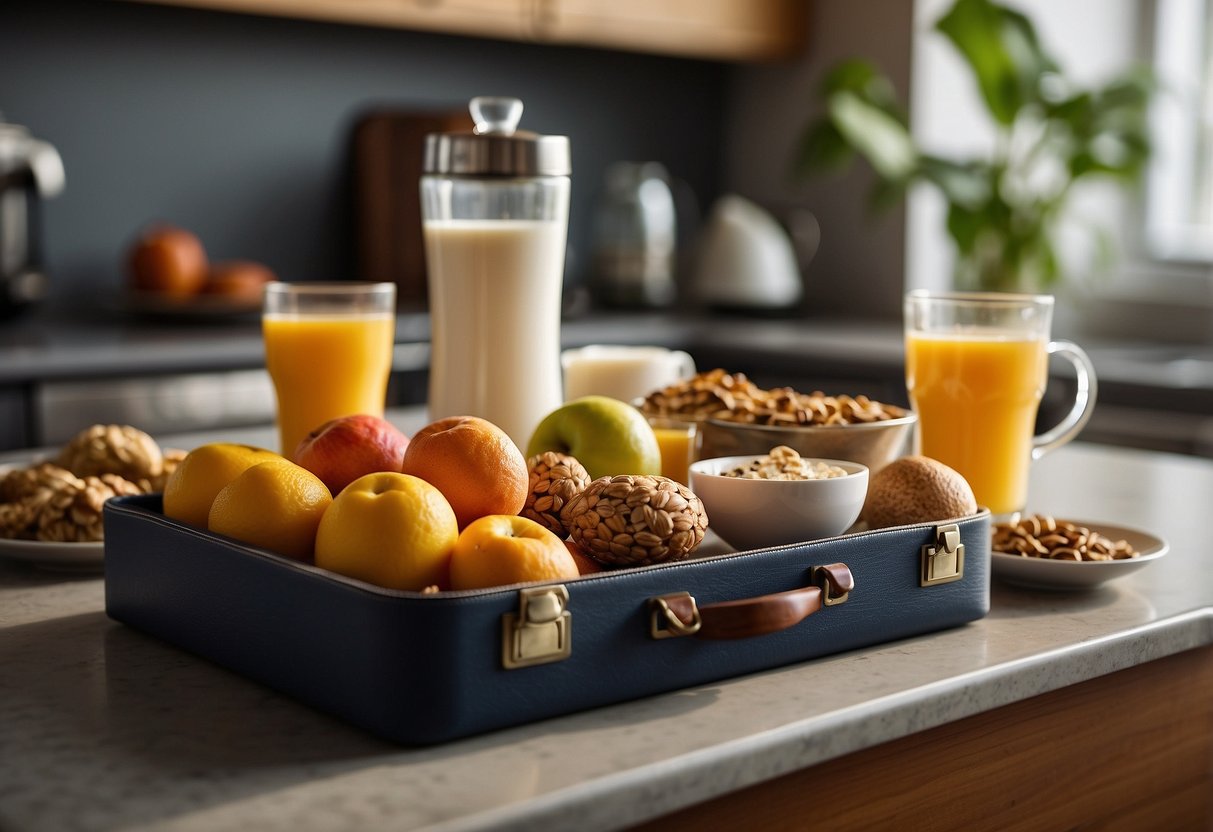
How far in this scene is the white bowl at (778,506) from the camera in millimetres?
863

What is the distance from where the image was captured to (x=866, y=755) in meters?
0.76

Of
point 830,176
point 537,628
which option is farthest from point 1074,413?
point 830,176

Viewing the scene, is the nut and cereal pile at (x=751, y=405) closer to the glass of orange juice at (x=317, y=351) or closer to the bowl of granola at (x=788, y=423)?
the bowl of granola at (x=788, y=423)

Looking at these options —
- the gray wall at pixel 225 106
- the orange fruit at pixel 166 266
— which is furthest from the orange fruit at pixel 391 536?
the gray wall at pixel 225 106

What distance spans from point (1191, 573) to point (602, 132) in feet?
8.88

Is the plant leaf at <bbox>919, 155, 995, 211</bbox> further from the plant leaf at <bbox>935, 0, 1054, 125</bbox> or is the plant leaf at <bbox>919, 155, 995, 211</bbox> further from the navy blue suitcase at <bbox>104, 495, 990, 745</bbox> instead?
the navy blue suitcase at <bbox>104, 495, 990, 745</bbox>

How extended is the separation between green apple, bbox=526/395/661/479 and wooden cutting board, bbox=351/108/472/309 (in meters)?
2.14

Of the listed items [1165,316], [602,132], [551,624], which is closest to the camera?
[551,624]

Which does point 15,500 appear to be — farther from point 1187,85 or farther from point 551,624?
point 1187,85

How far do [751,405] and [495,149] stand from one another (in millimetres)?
297

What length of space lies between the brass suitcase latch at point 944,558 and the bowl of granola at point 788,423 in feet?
0.50

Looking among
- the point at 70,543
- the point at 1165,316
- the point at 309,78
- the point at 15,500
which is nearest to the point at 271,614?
the point at 70,543

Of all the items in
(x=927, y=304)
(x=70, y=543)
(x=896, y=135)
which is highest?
(x=896, y=135)

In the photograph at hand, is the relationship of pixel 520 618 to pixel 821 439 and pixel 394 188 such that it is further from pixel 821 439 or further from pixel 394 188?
pixel 394 188
